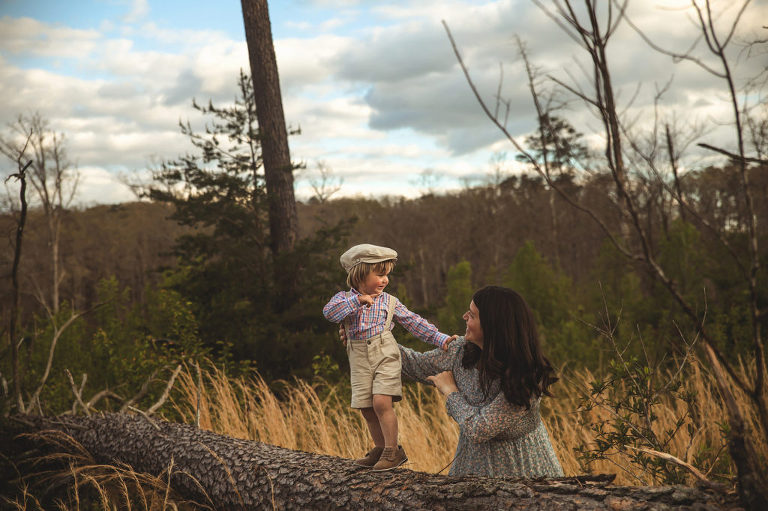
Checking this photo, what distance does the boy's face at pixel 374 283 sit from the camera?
2643mm

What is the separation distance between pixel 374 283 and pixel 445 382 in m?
0.53

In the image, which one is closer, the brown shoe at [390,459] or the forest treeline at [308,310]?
the brown shoe at [390,459]

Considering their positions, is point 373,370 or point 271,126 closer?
point 373,370

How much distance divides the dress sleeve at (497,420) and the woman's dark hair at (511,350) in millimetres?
47

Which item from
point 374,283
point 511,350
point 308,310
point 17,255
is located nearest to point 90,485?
point 17,255

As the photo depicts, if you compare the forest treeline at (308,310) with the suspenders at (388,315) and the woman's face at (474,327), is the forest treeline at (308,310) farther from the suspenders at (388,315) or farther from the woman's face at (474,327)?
Result: the suspenders at (388,315)

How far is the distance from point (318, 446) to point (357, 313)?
97.5 inches

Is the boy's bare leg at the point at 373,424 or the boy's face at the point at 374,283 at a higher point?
the boy's face at the point at 374,283

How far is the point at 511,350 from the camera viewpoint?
90.7 inches

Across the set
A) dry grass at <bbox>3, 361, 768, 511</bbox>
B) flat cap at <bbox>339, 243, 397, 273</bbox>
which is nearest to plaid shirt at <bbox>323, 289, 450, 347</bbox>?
flat cap at <bbox>339, 243, 397, 273</bbox>

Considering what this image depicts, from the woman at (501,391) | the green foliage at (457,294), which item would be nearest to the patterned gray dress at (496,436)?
the woman at (501,391)

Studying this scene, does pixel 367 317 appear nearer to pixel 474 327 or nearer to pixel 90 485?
pixel 474 327

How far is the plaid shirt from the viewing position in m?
2.57

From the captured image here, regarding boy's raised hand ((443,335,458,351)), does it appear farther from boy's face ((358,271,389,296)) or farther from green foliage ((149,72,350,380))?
green foliage ((149,72,350,380))
